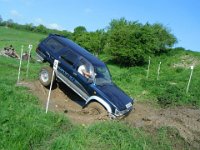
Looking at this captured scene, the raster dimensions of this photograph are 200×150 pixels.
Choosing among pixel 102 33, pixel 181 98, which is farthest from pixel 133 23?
pixel 181 98

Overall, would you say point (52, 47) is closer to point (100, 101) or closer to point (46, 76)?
point (46, 76)

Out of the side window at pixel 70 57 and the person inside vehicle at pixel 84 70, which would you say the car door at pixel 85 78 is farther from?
the side window at pixel 70 57

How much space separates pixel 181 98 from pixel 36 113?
11725mm

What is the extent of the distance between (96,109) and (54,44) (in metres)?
4.14

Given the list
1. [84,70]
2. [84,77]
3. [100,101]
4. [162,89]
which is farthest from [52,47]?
[162,89]

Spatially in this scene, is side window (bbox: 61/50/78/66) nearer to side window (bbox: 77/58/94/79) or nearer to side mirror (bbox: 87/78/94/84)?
side window (bbox: 77/58/94/79)

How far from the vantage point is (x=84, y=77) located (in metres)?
15.1

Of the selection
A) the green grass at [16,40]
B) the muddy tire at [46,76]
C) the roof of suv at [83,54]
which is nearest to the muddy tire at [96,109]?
the roof of suv at [83,54]

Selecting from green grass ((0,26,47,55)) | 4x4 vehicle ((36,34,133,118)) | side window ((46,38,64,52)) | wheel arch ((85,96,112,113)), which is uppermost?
side window ((46,38,64,52))

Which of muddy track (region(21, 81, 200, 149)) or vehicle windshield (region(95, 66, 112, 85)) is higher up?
vehicle windshield (region(95, 66, 112, 85))

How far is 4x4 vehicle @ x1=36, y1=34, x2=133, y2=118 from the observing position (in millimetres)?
14195

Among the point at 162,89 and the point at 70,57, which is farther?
the point at 162,89

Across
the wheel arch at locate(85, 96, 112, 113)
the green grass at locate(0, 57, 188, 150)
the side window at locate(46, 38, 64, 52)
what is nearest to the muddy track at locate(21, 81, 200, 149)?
the wheel arch at locate(85, 96, 112, 113)

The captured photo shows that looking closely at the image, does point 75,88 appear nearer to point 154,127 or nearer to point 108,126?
point 154,127
